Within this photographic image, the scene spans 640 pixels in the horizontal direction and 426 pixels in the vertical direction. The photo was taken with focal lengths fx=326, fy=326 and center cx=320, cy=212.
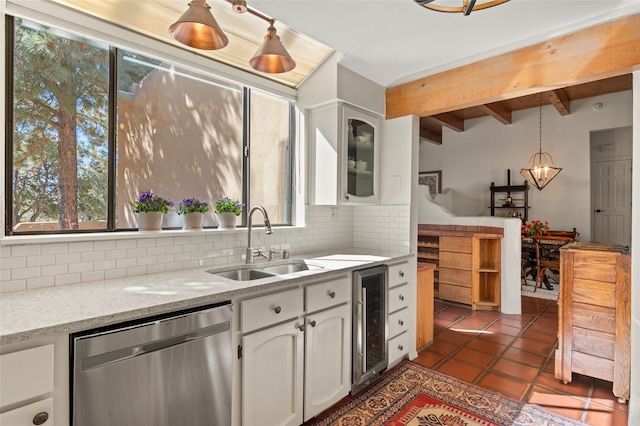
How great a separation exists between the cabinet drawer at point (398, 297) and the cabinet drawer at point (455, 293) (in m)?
2.14

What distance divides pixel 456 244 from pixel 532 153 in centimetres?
370

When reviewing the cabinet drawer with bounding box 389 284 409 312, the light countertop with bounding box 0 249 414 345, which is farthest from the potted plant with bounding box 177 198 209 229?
the cabinet drawer with bounding box 389 284 409 312

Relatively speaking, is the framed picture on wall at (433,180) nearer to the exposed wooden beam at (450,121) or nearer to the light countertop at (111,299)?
the exposed wooden beam at (450,121)

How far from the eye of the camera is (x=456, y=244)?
15.2 ft

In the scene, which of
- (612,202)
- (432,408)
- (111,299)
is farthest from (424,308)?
(612,202)

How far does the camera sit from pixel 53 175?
70.1 inches

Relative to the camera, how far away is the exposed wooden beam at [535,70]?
76.0 inches

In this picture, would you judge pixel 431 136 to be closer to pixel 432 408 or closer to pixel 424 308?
pixel 424 308

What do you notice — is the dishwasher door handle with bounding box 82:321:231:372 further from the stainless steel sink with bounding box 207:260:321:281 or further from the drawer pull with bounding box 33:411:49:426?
the stainless steel sink with bounding box 207:260:321:281

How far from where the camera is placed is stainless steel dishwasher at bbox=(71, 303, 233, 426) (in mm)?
Result: 1205

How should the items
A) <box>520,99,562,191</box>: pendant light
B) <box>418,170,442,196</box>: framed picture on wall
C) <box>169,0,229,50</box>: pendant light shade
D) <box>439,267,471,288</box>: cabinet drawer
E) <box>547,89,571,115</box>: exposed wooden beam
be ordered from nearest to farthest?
<box>169,0,229,50</box>: pendant light shade → <box>439,267,471,288</box>: cabinet drawer → <box>547,89,571,115</box>: exposed wooden beam → <box>520,99,562,191</box>: pendant light → <box>418,170,442,196</box>: framed picture on wall

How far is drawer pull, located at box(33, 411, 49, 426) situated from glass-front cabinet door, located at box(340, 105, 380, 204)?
212cm

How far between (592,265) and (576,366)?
2.59 ft

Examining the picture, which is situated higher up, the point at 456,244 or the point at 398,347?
the point at 456,244
